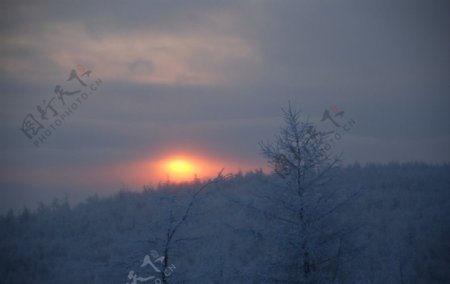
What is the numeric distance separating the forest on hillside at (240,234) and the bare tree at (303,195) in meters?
0.06

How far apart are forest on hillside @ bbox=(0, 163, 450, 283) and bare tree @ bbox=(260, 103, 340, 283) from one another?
55 millimetres

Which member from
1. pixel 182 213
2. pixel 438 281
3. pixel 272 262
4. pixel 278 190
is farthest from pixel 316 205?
pixel 438 281

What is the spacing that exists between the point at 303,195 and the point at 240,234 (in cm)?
207

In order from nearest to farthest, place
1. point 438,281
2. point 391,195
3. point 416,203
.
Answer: point 438,281 → point 416,203 → point 391,195

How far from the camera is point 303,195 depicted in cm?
1171

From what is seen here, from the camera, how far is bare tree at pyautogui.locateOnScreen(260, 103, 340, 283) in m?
11.1

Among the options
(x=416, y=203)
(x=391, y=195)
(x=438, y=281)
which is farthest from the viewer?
(x=391, y=195)

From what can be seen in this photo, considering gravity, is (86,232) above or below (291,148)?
below

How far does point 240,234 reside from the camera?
12.1 metres

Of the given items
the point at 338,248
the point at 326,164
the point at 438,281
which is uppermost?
the point at 326,164

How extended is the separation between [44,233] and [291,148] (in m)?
32.5

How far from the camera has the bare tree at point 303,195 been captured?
1112cm

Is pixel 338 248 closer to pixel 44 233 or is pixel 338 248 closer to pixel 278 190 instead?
pixel 278 190

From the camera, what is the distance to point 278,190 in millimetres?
11953
